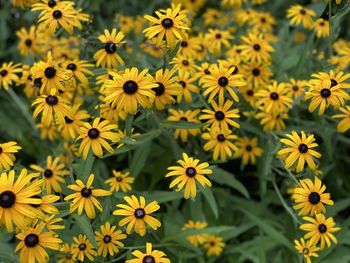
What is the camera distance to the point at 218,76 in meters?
3.05

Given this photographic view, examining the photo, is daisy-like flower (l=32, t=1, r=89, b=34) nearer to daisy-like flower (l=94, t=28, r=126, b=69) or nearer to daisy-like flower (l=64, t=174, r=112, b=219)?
daisy-like flower (l=94, t=28, r=126, b=69)

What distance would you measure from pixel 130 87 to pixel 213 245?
151 centimetres

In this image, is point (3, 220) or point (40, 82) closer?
point (3, 220)

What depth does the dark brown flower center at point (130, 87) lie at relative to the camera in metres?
2.66

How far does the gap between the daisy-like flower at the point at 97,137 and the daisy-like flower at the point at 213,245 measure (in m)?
1.24

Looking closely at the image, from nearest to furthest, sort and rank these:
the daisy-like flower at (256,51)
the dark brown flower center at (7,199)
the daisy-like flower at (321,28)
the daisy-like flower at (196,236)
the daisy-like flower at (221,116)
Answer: the dark brown flower center at (7,199) < the daisy-like flower at (221,116) < the daisy-like flower at (196,236) < the daisy-like flower at (256,51) < the daisy-like flower at (321,28)

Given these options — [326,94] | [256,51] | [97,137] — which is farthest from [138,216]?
[256,51]

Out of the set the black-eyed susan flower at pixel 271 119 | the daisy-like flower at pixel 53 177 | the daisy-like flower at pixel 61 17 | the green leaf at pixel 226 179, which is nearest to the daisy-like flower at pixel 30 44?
the daisy-like flower at pixel 61 17

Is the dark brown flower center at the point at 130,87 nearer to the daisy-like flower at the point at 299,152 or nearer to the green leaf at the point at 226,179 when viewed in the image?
the daisy-like flower at the point at 299,152

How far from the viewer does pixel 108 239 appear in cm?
260

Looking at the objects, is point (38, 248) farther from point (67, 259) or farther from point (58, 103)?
point (58, 103)

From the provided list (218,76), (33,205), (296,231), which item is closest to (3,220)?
(33,205)

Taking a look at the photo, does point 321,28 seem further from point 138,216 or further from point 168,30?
point 138,216

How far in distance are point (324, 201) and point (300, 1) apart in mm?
4078
